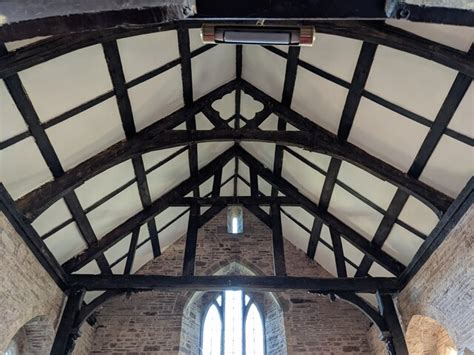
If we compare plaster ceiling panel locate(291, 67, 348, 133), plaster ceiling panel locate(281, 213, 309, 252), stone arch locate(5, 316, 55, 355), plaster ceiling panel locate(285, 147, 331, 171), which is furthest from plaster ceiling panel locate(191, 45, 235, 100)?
stone arch locate(5, 316, 55, 355)

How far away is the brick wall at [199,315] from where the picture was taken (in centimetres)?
624

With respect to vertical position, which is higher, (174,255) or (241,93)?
(241,93)

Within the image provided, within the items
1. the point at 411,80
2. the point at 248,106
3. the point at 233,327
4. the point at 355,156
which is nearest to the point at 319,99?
the point at 355,156

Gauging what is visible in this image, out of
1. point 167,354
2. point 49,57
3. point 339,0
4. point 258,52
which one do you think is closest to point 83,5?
point 339,0

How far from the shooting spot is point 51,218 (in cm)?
442

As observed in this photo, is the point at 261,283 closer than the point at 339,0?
No

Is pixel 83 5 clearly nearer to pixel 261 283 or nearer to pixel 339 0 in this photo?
pixel 339 0

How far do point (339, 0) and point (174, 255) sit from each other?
21.3 ft

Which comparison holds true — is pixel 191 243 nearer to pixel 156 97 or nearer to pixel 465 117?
pixel 156 97

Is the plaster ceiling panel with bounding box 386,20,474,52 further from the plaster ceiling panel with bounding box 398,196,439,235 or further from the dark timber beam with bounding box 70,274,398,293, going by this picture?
the dark timber beam with bounding box 70,274,398,293

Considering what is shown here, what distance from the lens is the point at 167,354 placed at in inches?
241

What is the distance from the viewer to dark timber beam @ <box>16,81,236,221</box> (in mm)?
3873

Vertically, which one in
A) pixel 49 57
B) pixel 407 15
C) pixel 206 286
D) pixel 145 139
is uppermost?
pixel 145 139

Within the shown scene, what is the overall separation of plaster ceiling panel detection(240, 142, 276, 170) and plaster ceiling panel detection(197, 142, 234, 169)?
374 mm
